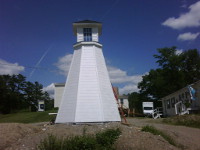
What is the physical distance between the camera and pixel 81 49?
49.1 feet

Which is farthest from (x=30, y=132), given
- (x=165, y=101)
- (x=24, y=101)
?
(x=24, y=101)

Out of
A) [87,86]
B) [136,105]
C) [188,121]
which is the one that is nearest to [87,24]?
[87,86]

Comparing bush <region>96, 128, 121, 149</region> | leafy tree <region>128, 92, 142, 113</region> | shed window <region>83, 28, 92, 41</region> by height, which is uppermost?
shed window <region>83, 28, 92, 41</region>

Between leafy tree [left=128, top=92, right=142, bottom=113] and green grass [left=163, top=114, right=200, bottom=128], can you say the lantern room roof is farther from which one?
leafy tree [left=128, top=92, right=142, bottom=113]

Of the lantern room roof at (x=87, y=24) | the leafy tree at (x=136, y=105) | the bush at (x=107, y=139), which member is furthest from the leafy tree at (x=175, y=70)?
the bush at (x=107, y=139)

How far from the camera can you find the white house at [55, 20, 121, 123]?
13094 millimetres

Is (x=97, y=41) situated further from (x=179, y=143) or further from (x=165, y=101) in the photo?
(x=165, y=101)

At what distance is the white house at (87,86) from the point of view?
43.0 feet

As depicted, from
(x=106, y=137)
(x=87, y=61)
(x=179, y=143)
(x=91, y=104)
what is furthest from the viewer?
(x=87, y=61)

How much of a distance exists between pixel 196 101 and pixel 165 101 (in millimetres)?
11758

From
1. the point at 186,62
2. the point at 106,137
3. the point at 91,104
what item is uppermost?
the point at 186,62

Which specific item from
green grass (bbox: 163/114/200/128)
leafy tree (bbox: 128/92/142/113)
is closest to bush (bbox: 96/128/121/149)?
green grass (bbox: 163/114/200/128)

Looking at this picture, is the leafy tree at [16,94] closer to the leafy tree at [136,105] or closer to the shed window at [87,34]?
the leafy tree at [136,105]

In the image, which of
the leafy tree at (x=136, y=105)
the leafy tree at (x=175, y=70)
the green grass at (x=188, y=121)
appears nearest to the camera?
the green grass at (x=188, y=121)
